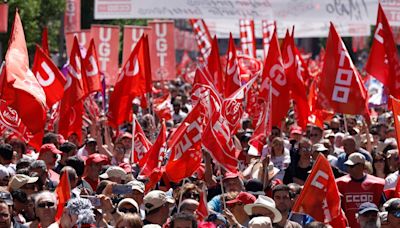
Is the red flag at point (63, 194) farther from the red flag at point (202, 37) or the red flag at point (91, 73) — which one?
the red flag at point (202, 37)

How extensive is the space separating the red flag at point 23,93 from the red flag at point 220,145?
1965mm

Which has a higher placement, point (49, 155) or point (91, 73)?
point (91, 73)

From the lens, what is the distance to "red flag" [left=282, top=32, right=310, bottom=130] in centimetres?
1706

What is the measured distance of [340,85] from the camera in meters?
16.0

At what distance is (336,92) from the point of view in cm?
1595

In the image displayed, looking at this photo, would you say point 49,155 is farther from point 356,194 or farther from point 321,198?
point 321,198

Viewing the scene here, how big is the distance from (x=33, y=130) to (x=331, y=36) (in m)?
4.60

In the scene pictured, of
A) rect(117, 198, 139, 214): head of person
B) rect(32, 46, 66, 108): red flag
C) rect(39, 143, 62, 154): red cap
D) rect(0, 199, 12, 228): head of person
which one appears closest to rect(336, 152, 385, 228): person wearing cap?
rect(39, 143, 62, 154): red cap

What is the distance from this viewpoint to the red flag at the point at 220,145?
12281 millimetres

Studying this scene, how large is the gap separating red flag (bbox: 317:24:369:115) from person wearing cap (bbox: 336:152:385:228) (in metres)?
3.30

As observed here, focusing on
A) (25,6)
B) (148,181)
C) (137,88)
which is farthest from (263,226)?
(25,6)

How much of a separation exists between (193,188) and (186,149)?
3.20 ft

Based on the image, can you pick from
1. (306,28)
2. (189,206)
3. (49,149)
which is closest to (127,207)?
(189,206)

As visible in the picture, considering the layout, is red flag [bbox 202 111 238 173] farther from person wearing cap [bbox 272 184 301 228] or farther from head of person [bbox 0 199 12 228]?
head of person [bbox 0 199 12 228]
